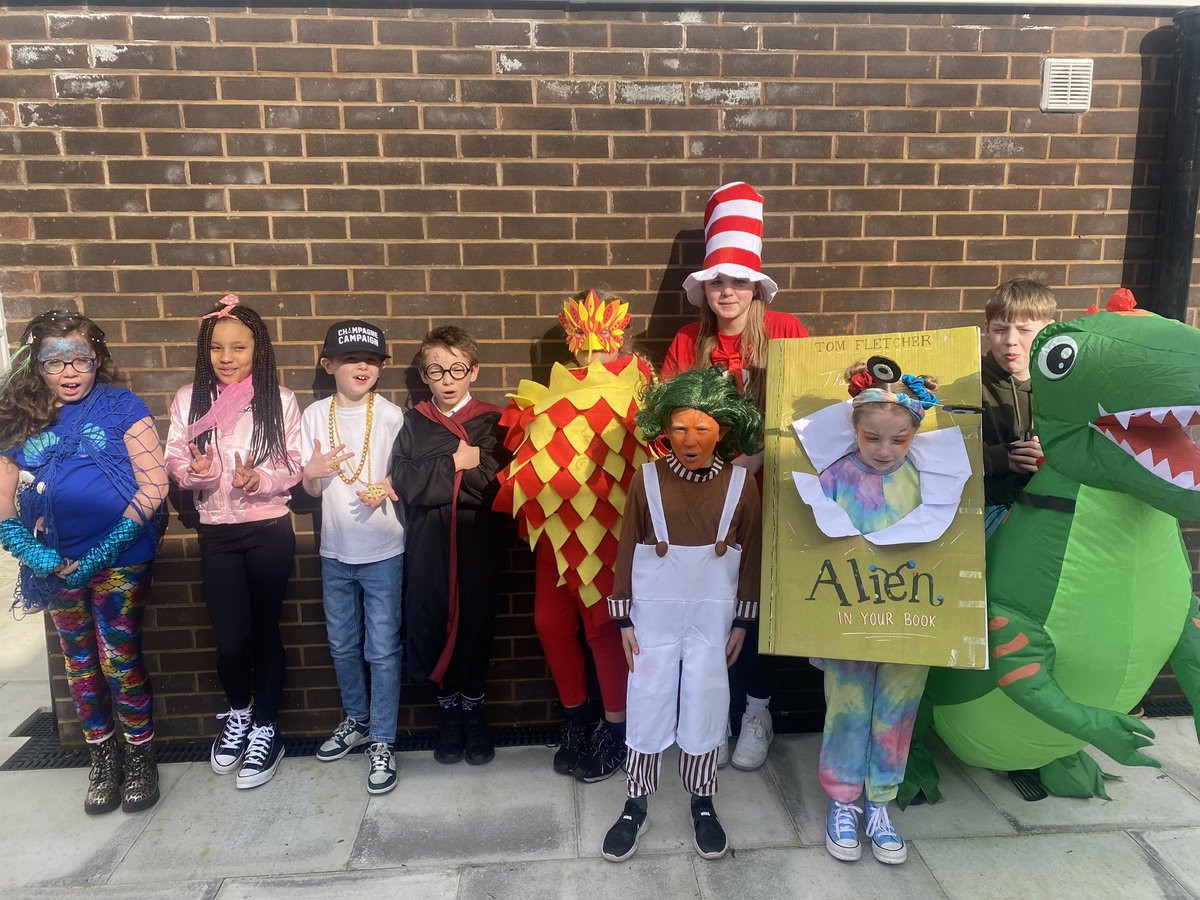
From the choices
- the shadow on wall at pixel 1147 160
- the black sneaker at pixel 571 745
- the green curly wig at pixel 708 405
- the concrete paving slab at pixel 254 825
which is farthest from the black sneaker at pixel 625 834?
the shadow on wall at pixel 1147 160

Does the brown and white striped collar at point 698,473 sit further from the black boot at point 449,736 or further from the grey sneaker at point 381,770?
the grey sneaker at point 381,770

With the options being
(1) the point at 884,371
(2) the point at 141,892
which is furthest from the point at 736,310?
(2) the point at 141,892

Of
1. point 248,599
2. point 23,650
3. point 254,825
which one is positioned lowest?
point 23,650

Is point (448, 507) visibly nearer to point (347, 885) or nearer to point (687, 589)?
point (687, 589)

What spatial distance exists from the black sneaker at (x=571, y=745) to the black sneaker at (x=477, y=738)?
0.31 metres

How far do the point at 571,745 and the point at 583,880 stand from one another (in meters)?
0.70

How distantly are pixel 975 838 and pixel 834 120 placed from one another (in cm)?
304

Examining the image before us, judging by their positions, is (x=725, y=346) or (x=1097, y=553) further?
(x=725, y=346)

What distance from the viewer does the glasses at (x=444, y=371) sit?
10.1ft

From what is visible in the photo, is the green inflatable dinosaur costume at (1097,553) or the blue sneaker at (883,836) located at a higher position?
the green inflatable dinosaur costume at (1097,553)

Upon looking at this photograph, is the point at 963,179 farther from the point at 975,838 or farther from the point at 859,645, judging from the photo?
the point at 975,838

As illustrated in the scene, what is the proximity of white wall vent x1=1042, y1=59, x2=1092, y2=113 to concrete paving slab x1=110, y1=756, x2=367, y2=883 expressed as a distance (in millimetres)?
4347

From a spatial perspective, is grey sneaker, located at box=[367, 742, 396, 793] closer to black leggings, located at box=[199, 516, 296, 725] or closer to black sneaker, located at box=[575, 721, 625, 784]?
black leggings, located at box=[199, 516, 296, 725]

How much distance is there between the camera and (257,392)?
315cm
